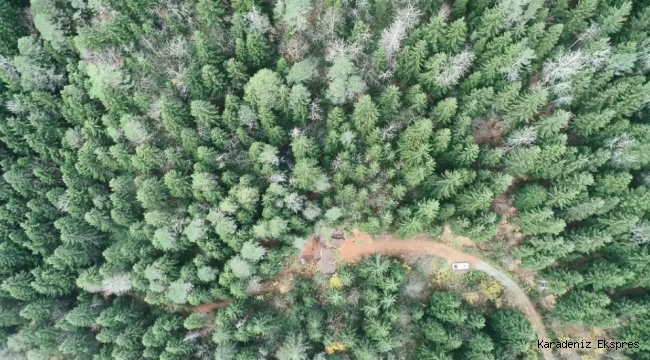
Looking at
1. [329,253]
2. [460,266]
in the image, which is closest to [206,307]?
[329,253]

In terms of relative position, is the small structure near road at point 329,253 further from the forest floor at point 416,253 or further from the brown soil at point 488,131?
the brown soil at point 488,131

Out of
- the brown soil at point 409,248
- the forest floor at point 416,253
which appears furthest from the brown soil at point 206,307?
the brown soil at point 409,248

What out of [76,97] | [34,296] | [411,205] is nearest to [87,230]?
[34,296]

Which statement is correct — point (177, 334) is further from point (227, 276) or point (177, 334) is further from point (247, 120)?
point (247, 120)

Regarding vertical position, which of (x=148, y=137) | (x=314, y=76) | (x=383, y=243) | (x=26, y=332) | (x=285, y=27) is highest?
(x=285, y=27)

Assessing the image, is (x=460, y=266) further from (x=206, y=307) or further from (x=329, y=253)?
(x=206, y=307)

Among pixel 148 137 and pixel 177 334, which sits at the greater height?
pixel 148 137
